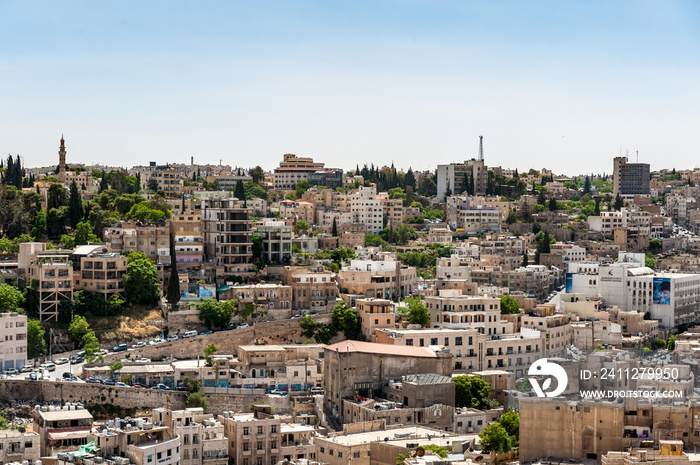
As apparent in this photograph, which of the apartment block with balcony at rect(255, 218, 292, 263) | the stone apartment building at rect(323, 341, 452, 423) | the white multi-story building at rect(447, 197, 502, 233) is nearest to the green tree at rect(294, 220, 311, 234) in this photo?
the apartment block with balcony at rect(255, 218, 292, 263)

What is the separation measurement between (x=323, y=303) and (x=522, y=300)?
11318 mm

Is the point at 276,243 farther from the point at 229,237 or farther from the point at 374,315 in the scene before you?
the point at 374,315

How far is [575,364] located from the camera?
33.3m

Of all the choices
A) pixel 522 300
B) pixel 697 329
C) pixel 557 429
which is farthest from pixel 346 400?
pixel 697 329

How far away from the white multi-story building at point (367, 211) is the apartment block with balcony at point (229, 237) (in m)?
27.0

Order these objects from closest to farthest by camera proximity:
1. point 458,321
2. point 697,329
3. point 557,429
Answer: point 557,429
point 458,321
point 697,329

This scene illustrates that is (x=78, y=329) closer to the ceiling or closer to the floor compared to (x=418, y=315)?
closer to the floor

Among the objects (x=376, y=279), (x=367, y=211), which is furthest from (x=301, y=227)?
(x=376, y=279)

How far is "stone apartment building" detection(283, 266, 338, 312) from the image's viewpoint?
55938mm

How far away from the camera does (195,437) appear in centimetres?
3834

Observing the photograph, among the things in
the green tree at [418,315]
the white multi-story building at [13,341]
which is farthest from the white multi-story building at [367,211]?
the white multi-story building at [13,341]

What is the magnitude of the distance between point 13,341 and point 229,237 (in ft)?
48.5

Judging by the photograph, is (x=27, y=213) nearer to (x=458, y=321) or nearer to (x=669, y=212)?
(x=458, y=321)

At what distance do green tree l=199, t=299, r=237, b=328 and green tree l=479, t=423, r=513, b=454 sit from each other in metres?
19.6
